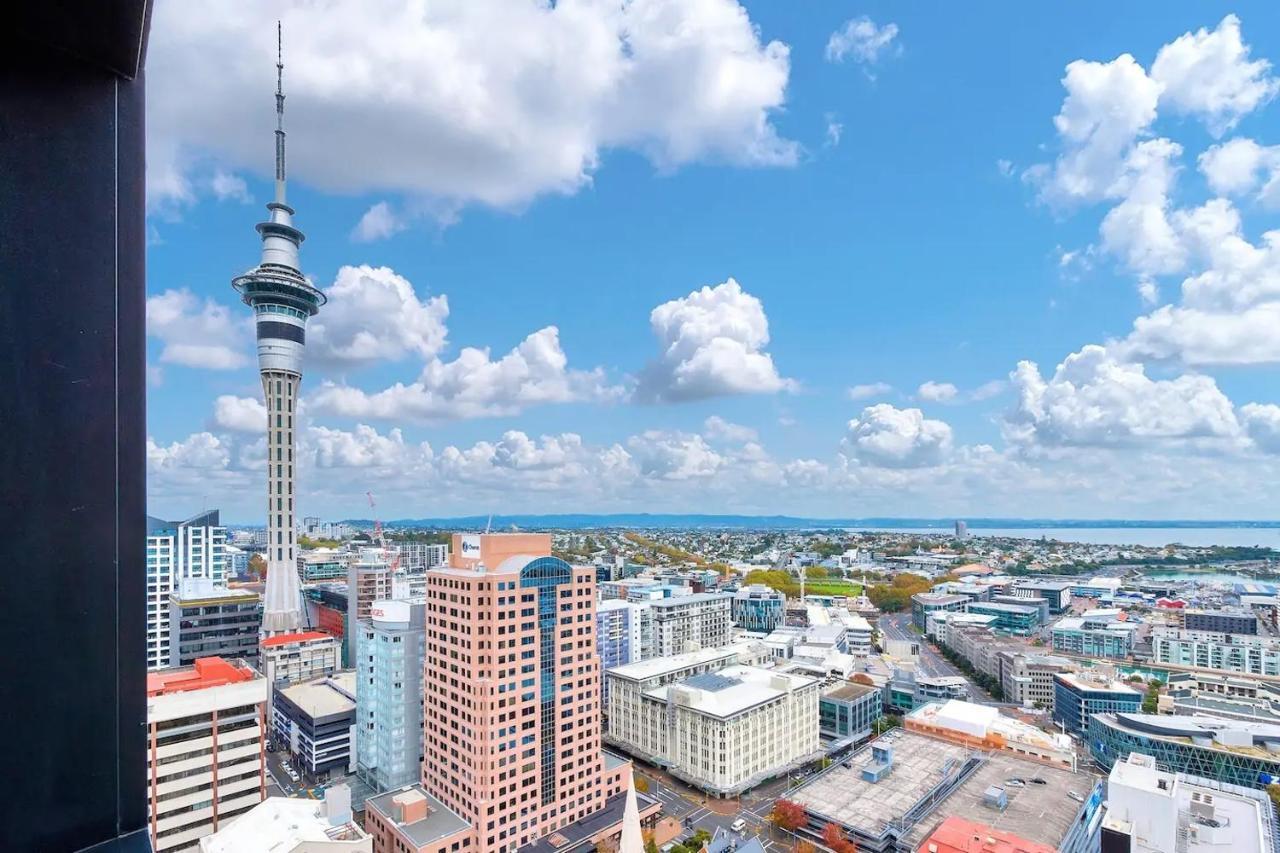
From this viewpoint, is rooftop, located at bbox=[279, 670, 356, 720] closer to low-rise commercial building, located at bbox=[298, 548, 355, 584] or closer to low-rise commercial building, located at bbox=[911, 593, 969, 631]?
low-rise commercial building, located at bbox=[298, 548, 355, 584]

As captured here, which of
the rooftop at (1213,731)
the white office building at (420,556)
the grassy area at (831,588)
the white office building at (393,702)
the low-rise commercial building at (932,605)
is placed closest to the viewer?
the white office building at (393,702)

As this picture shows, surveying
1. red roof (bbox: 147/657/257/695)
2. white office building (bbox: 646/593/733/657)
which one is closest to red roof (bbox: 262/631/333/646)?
red roof (bbox: 147/657/257/695)

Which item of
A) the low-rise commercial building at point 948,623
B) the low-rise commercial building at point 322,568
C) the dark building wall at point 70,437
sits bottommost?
the low-rise commercial building at point 948,623

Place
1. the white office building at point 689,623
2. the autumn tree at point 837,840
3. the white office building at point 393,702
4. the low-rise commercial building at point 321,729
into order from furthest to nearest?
1. the white office building at point 689,623
2. the low-rise commercial building at point 321,729
3. the white office building at point 393,702
4. the autumn tree at point 837,840

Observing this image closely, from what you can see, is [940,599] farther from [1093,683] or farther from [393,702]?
[393,702]

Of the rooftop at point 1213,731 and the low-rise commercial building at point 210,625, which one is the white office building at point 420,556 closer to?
the low-rise commercial building at point 210,625

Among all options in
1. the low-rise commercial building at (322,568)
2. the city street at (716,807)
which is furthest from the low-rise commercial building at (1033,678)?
the low-rise commercial building at (322,568)

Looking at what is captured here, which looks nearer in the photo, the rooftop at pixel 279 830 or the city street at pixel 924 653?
the rooftop at pixel 279 830
